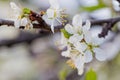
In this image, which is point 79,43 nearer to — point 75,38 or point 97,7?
point 75,38

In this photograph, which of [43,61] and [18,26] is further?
[43,61]

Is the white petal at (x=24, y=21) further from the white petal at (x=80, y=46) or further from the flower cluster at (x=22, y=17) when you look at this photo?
the white petal at (x=80, y=46)

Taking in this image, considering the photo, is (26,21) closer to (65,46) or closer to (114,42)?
(65,46)

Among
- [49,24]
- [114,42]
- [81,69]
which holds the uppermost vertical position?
[49,24]

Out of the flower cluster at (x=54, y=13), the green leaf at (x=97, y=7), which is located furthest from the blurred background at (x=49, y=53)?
the flower cluster at (x=54, y=13)

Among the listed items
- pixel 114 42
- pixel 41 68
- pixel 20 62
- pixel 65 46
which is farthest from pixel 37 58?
pixel 65 46

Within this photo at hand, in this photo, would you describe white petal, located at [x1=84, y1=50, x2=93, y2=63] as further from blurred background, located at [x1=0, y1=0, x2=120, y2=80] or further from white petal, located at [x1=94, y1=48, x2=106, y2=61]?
blurred background, located at [x1=0, y1=0, x2=120, y2=80]

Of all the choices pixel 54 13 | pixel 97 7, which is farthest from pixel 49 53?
pixel 54 13
